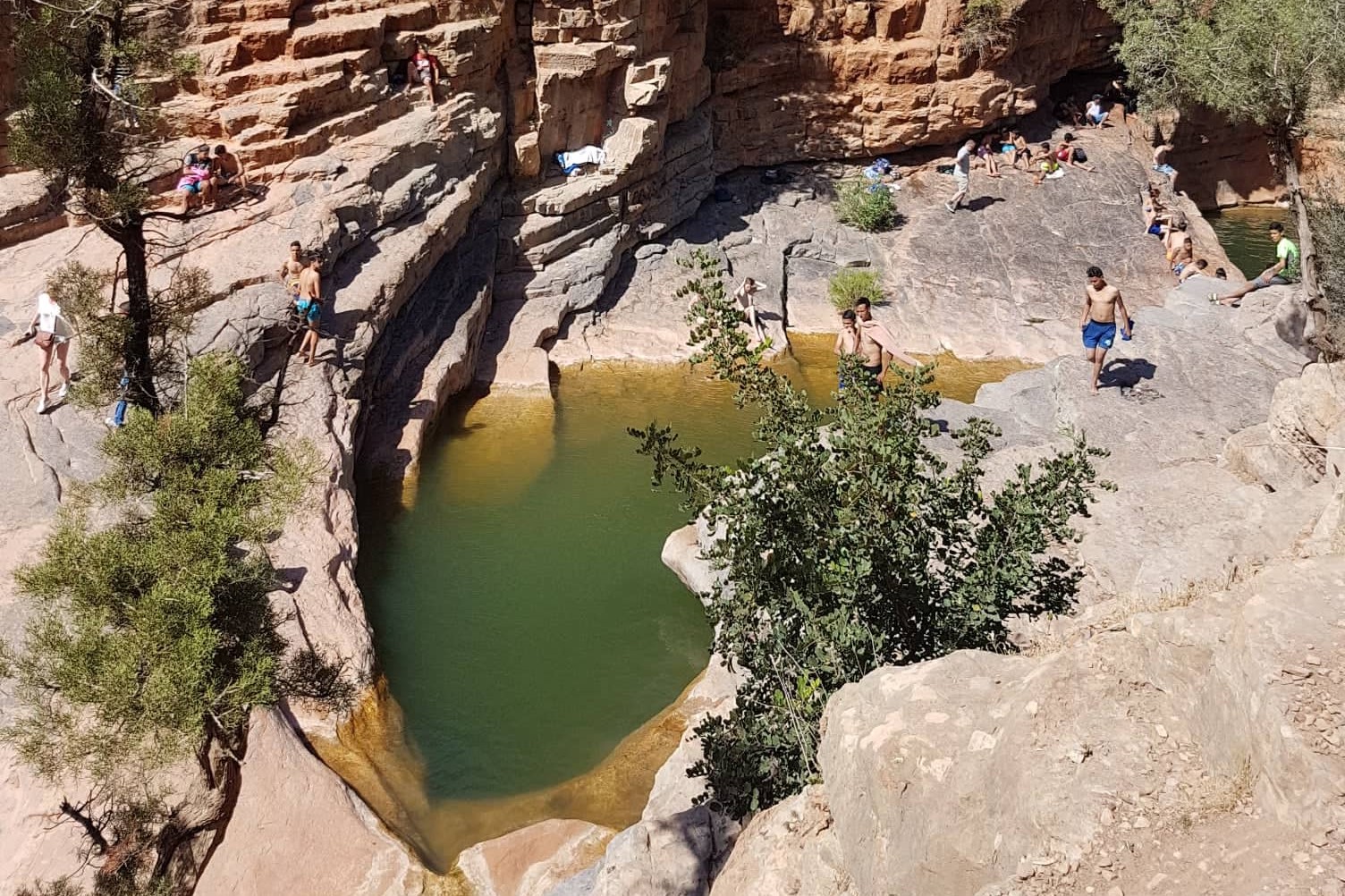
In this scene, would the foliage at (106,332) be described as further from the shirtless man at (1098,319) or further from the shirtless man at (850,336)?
the shirtless man at (1098,319)

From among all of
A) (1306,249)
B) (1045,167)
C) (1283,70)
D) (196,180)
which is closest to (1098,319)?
(1306,249)

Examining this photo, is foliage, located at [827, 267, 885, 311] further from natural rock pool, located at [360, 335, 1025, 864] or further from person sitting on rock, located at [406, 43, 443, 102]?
person sitting on rock, located at [406, 43, 443, 102]

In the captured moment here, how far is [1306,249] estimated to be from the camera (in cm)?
1462

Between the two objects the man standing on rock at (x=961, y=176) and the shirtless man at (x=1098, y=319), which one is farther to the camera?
the man standing on rock at (x=961, y=176)

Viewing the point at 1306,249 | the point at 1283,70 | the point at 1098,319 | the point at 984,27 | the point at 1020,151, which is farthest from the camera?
the point at 1020,151

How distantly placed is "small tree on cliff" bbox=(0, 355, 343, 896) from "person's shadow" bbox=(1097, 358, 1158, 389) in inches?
413

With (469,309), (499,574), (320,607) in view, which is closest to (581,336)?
(469,309)

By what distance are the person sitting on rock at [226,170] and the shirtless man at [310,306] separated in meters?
2.59

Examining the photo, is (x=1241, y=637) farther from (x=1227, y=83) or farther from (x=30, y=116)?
(x=1227, y=83)

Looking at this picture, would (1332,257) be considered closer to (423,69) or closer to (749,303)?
(749,303)

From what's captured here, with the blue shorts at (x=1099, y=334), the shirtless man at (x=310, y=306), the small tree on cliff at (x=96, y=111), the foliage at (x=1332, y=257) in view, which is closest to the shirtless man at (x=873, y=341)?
the blue shorts at (x=1099, y=334)

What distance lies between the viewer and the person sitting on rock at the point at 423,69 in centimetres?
1608

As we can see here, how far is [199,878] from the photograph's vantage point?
25.9 feet

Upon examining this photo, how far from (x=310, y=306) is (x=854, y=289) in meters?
10.2
